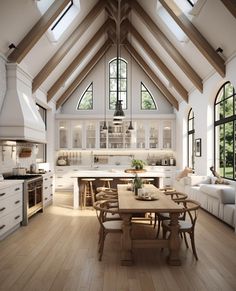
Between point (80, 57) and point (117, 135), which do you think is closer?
point (80, 57)

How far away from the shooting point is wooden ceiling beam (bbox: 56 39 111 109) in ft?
35.3

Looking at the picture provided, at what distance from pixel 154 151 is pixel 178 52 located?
461cm

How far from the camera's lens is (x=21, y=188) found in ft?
19.1

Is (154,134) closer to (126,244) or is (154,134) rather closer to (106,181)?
(106,181)

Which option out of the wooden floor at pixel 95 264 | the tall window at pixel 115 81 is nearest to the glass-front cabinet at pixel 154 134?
the tall window at pixel 115 81

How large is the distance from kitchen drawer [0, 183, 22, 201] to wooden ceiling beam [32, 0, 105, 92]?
320cm

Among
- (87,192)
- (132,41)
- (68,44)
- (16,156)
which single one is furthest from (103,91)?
(16,156)

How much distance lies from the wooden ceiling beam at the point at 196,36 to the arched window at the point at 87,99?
5.90 metres

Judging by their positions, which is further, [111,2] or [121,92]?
[121,92]

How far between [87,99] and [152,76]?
2728 millimetres

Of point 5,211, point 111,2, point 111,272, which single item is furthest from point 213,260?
point 111,2

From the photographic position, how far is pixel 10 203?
5230 mm

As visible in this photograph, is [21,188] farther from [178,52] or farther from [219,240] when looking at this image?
[178,52]

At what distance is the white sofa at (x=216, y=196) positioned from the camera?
19.0 feet
